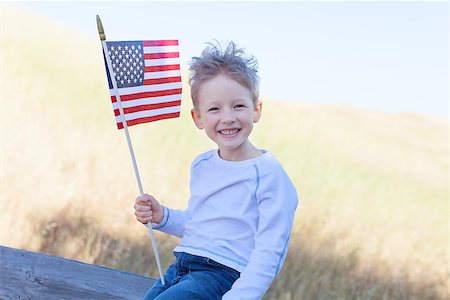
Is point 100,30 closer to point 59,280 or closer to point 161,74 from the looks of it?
point 161,74

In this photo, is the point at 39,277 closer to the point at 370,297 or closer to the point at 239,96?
the point at 239,96

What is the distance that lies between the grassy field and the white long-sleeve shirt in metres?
2.34

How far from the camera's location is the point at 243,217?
8.29 ft

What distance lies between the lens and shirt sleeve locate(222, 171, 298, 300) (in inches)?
94.7

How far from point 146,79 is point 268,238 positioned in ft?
2.85

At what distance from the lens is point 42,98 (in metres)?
8.94

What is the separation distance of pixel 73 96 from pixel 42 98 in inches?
26.2

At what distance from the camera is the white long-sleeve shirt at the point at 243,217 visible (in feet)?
7.95

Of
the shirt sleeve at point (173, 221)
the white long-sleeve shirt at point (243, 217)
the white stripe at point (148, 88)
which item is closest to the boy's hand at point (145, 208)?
the shirt sleeve at point (173, 221)

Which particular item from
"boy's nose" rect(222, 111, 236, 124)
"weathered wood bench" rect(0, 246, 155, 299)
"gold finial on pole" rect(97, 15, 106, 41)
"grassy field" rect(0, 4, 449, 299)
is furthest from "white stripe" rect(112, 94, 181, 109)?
"grassy field" rect(0, 4, 449, 299)

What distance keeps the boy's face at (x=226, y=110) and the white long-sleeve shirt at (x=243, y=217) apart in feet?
0.33

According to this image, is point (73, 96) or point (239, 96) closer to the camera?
point (239, 96)

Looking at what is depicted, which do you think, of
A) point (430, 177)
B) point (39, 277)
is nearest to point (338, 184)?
point (430, 177)

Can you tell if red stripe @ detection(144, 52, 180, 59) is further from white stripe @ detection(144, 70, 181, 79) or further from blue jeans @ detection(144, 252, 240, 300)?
blue jeans @ detection(144, 252, 240, 300)
